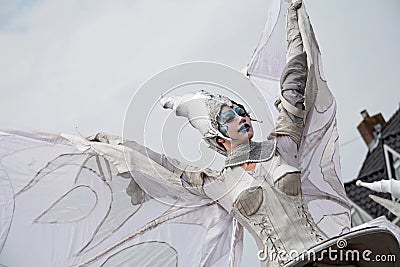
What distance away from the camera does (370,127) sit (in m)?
7.54

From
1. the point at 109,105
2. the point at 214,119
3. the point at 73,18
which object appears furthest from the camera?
the point at 73,18

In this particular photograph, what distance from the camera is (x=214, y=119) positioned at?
2.43m

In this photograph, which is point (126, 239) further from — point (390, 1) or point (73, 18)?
point (390, 1)

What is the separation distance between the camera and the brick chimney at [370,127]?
24.4 feet

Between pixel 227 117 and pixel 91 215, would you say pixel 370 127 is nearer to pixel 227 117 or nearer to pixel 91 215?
pixel 227 117

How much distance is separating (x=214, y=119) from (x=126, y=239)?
43 centimetres

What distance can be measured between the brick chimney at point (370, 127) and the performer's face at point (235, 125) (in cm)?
514

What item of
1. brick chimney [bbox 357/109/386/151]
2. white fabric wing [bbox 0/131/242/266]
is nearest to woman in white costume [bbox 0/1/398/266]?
white fabric wing [bbox 0/131/242/266]

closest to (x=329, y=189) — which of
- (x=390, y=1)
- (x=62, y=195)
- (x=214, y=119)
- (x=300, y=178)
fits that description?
(x=300, y=178)

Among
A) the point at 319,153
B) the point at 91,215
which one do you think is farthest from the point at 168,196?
the point at 319,153

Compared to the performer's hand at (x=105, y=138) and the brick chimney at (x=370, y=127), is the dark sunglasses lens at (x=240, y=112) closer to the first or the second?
the performer's hand at (x=105, y=138)

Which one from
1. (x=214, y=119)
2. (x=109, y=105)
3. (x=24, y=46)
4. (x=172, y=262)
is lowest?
(x=172, y=262)

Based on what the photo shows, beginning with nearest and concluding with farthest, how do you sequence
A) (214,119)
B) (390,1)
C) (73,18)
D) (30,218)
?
(30,218) < (214,119) < (73,18) < (390,1)

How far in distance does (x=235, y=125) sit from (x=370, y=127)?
533 cm
